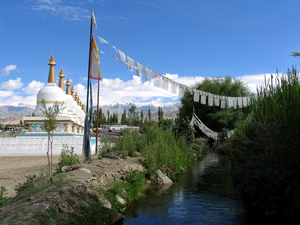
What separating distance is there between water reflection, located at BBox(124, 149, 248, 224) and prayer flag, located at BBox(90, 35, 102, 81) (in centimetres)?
492

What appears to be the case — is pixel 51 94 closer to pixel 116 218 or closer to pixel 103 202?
pixel 103 202

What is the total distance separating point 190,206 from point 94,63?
6412mm

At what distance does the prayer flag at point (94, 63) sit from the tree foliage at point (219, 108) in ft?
70.2

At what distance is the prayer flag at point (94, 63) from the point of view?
30.3 feet

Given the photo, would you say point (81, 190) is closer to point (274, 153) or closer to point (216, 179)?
point (274, 153)

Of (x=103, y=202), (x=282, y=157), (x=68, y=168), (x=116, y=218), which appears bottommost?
(x=116, y=218)

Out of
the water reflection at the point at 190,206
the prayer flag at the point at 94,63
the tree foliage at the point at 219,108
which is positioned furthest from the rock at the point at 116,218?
the tree foliage at the point at 219,108

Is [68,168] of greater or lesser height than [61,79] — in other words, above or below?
below

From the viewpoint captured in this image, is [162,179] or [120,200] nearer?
[120,200]

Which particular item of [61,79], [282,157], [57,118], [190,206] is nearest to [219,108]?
[61,79]

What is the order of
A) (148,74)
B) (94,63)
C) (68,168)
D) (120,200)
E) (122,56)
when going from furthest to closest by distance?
(148,74) → (94,63) → (122,56) → (68,168) → (120,200)

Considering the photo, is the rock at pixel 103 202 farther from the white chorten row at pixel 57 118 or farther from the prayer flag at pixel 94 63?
the white chorten row at pixel 57 118

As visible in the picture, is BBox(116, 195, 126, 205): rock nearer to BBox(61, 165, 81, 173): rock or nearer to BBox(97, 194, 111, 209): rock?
BBox(97, 194, 111, 209): rock

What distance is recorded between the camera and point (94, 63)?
9336 mm
